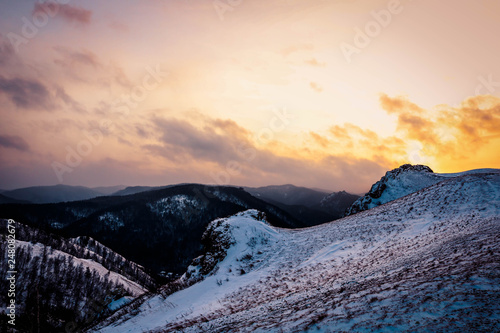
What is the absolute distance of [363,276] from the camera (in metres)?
11.7

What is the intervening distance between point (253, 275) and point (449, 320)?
15797 mm

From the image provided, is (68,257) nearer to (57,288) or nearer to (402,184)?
(57,288)

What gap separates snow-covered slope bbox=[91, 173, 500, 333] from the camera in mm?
6297

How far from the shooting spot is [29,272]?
83.9 m

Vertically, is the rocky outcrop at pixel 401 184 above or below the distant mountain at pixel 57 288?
above

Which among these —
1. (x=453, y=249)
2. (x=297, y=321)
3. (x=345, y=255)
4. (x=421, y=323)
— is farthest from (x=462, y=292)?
(x=345, y=255)

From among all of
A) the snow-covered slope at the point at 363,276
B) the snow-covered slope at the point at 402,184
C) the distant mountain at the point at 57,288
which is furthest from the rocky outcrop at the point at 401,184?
the distant mountain at the point at 57,288

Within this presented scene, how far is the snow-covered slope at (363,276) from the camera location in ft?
20.7

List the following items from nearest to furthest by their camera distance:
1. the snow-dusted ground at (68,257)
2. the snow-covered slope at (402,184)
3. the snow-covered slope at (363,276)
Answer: the snow-covered slope at (363,276)
the snow-covered slope at (402,184)
the snow-dusted ground at (68,257)
